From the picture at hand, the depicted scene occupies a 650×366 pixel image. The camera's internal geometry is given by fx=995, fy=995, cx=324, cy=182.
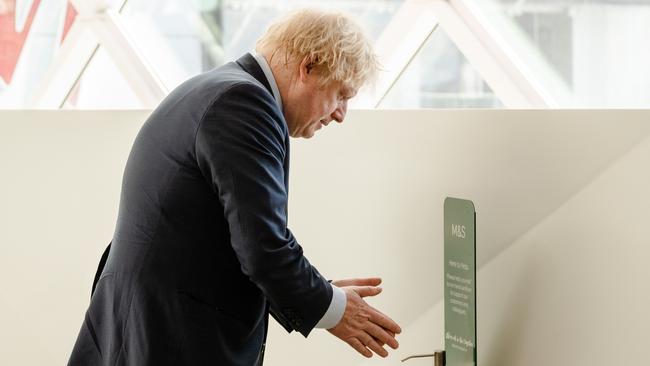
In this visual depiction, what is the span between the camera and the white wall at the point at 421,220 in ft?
8.96

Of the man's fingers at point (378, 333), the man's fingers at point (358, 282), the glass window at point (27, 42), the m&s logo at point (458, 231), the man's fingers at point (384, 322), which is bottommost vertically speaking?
the man's fingers at point (378, 333)

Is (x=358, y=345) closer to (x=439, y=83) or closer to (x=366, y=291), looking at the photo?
(x=366, y=291)

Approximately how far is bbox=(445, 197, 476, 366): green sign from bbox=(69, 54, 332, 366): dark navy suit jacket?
0.64 m

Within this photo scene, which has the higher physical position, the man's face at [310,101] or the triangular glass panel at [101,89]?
the triangular glass panel at [101,89]

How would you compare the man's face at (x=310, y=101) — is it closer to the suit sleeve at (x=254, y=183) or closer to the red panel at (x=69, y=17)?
the suit sleeve at (x=254, y=183)

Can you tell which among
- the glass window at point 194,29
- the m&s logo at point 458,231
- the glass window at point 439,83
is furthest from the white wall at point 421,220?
the glass window at point 194,29

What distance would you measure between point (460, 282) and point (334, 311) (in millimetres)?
662

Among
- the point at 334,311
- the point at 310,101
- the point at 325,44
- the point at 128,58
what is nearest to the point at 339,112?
the point at 310,101

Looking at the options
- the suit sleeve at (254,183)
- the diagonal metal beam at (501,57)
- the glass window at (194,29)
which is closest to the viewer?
the suit sleeve at (254,183)

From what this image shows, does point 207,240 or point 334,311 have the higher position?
point 207,240

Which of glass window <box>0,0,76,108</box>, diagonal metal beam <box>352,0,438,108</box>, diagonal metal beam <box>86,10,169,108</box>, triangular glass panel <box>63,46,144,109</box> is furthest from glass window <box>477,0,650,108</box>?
glass window <box>0,0,76,108</box>

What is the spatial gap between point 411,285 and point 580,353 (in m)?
0.87

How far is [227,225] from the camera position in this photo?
99.7 inches

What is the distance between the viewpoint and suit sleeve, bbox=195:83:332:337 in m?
2.36
